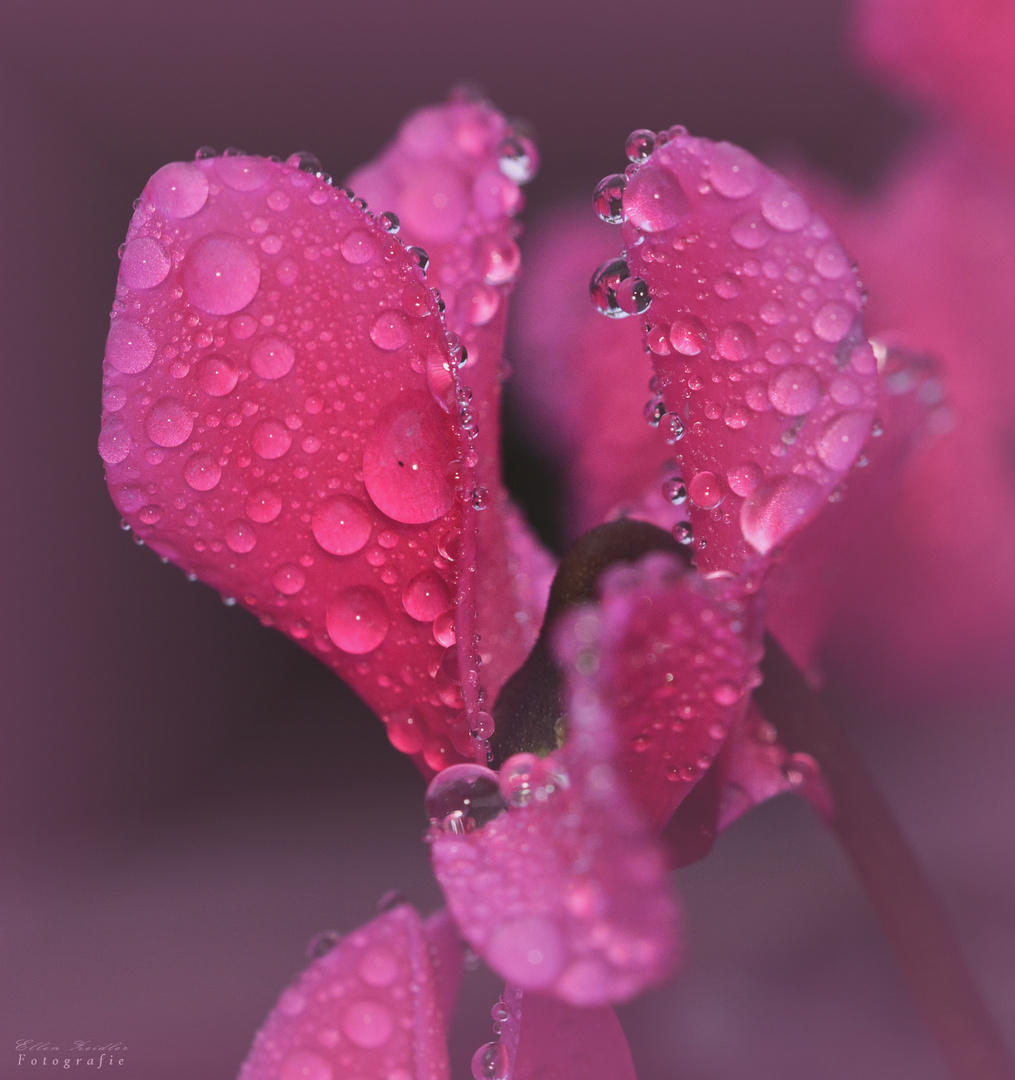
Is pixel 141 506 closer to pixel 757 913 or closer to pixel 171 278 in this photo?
A: pixel 171 278

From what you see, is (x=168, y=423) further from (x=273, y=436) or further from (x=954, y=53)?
(x=954, y=53)

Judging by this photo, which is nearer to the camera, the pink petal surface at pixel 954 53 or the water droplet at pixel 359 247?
the water droplet at pixel 359 247

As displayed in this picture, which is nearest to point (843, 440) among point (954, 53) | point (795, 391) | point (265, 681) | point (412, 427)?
point (795, 391)

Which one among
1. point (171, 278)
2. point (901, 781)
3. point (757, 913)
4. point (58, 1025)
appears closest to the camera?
point (171, 278)

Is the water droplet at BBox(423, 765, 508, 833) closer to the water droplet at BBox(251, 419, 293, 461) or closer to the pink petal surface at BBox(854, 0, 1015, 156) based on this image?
the water droplet at BBox(251, 419, 293, 461)

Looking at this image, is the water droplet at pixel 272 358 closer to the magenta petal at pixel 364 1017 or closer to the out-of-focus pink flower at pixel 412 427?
the out-of-focus pink flower at pixel 412 427

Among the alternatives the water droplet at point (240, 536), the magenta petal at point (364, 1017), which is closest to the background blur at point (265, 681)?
the magenta petal at point (364, 1017)

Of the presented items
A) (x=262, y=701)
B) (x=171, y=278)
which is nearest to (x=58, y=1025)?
(x=171, y=278)
